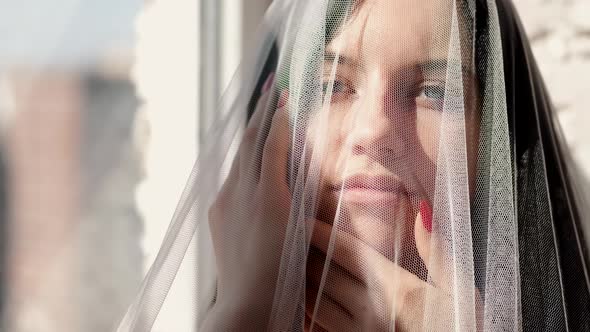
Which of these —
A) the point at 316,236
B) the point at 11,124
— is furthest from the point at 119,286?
the point at 316,236

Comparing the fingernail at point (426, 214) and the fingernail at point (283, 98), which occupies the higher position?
the fingernail at point (283, 98)

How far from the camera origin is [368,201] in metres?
0.50

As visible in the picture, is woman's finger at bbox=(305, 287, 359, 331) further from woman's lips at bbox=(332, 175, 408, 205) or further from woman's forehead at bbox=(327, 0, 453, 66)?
woman's forehead at bbox=(327, 0, 453, 66)

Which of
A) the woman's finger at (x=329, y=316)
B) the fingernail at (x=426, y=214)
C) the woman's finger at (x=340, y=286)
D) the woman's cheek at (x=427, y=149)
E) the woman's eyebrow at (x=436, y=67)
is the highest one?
the woman's eyebrow at (x=436, y=67)

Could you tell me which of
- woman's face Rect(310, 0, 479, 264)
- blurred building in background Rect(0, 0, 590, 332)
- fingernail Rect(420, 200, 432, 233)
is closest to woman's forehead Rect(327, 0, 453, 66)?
woman's face Rect(310, 0, 479, 264)

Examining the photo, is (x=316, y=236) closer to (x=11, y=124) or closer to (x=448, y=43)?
(x=448, y=43)

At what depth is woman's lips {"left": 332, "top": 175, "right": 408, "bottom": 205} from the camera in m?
0.50

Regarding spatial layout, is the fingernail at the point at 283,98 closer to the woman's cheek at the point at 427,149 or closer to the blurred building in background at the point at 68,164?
the woman's cheek at the point at 427,149

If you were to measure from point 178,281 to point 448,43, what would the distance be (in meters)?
0.29

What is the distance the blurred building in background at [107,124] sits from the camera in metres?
0.63

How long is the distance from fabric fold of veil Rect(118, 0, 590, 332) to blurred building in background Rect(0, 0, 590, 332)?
0.06 metres

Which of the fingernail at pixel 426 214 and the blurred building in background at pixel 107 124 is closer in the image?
the fingernail at pixel 426 214

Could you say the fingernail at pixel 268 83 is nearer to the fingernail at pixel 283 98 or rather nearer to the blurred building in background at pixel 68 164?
the fingernail at pixel 283 98

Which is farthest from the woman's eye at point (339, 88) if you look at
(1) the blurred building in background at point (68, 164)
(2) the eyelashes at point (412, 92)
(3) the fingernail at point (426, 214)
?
(1) the blurred building in background at point (68, 164)
